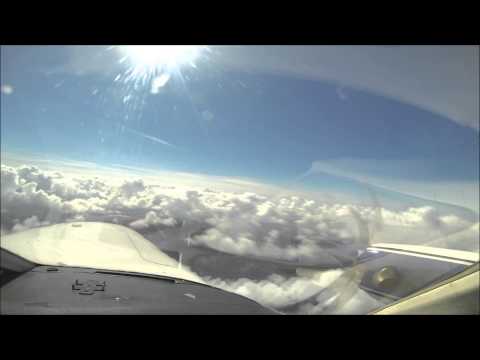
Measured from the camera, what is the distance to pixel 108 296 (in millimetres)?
3426

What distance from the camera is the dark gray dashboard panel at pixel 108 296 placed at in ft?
Answer: 9.82

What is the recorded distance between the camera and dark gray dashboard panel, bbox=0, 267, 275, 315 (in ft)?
9.82

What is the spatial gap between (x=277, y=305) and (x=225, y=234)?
2025mm
